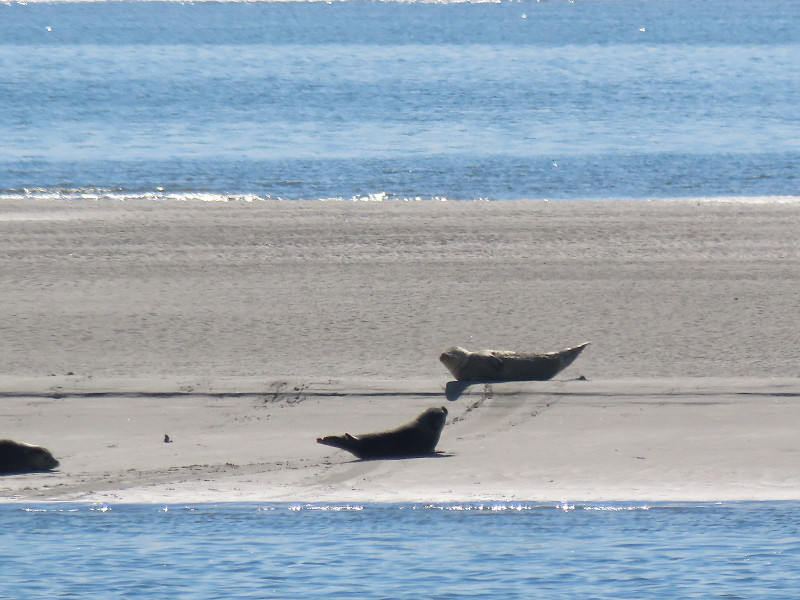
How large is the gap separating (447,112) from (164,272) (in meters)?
25.3

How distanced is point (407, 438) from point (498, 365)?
153cm

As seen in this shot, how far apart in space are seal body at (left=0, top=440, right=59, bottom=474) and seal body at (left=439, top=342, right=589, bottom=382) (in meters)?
2.86

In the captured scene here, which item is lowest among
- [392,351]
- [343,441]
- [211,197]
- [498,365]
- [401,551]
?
[401,551]

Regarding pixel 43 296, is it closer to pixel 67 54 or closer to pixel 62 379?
pixel 62 379

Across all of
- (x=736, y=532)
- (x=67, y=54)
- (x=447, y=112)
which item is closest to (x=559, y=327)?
(x=736, y=532)

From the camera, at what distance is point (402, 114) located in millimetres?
37719

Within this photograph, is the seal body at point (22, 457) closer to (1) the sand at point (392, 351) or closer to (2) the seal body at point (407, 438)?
(1) the sand at point (392, 351)

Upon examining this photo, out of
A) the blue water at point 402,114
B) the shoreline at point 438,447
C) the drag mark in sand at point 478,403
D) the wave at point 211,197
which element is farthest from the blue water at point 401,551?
the blue water at point 402,114

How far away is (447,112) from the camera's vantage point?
38.3 metres

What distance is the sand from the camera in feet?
27.3

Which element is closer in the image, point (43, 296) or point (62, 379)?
point (62, 379)

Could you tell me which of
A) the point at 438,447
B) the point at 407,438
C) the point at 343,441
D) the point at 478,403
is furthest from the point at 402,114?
the point at 343,441

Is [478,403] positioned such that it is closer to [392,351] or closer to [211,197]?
[392,351]

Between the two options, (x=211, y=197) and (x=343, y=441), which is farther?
(x=211, y=197)
